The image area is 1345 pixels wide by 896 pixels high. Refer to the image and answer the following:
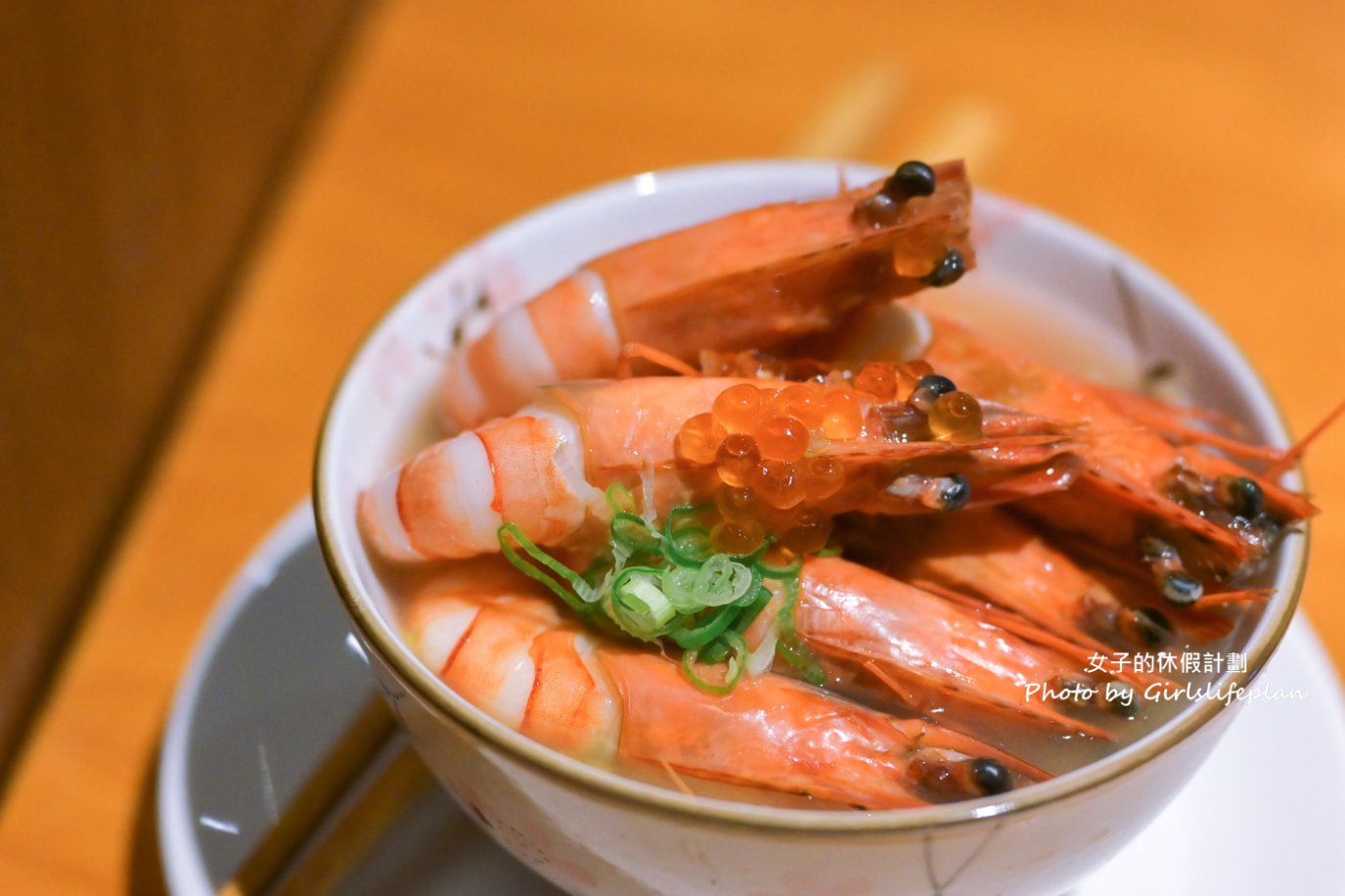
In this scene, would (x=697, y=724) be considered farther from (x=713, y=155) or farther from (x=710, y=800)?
(x=713, y=155)

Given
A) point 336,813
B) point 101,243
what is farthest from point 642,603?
point 101,243

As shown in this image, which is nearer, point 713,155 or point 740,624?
point 740,624

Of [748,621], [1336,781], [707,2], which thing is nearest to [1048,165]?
[707,2]

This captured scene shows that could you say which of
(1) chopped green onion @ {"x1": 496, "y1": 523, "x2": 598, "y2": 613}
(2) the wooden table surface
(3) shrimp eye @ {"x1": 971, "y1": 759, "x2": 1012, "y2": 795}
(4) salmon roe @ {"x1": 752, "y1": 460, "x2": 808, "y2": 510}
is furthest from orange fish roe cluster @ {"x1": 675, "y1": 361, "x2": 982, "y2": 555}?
(2) the wooden table surface

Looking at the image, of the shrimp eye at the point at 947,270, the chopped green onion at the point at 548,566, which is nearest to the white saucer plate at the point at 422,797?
the chopped green onion at the point at 548,566

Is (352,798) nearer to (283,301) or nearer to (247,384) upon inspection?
(247,384)

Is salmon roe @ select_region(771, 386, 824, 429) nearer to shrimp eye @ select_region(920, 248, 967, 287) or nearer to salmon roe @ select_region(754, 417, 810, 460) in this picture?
salmon roe @ select_region(754, 417, 810, 460)
